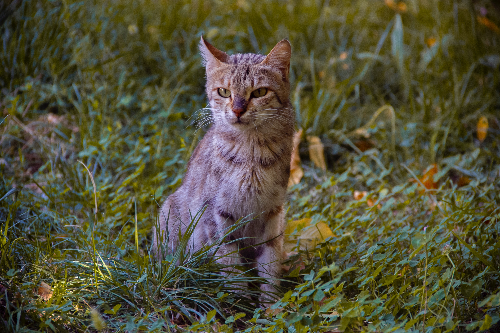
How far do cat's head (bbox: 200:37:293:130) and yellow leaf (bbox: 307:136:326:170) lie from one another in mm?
1383

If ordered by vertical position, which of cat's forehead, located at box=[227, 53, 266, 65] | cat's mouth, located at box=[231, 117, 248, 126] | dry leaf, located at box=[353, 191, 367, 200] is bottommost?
dry leaf, located at box=[353, 191, 367, 200]

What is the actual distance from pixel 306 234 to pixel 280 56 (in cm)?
114

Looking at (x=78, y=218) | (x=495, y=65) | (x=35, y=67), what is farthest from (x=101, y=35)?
(x=495, y=65)

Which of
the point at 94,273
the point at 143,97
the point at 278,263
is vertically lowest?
the point at 278,263

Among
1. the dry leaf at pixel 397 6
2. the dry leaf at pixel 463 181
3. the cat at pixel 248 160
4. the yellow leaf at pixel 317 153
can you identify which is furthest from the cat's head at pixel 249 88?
the dry leaf at pixel 397 6

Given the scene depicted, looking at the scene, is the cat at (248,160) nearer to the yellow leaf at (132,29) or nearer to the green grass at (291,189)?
the green grass at (291,189)

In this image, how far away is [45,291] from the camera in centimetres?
240

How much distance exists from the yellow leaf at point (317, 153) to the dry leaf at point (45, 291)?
251cm

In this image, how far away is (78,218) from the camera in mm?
3350

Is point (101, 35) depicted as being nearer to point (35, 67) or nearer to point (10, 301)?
point (35, 67)

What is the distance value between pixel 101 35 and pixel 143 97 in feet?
3.12

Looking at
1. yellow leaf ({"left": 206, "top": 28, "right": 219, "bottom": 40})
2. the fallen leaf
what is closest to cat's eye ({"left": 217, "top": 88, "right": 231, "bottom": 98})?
the fallen leaf

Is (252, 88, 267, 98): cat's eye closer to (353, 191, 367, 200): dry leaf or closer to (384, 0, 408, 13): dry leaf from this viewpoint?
(353, 191, 367, 200): dry leaf

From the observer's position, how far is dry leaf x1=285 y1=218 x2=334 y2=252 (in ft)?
10.1
